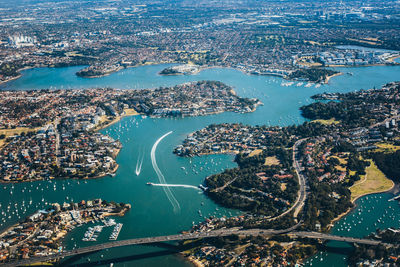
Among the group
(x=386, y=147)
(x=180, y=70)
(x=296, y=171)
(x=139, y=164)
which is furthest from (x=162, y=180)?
(x=180, y=70)

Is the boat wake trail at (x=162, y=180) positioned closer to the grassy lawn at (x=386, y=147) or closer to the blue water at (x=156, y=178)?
the blue water at (x=156, y=178)

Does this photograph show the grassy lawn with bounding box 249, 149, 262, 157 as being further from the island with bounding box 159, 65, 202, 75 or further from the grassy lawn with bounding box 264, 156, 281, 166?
the island with bounding box 159, 65, 202, 75

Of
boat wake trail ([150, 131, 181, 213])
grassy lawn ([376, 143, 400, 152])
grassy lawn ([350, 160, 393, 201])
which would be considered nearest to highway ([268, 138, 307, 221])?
grassy lawn ([350, 160, 393, 201])

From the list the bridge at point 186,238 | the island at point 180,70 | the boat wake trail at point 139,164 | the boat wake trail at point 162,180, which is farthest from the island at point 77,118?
the bridge at point 186,238

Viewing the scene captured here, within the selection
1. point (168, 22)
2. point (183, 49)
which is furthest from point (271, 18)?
point (183, 49)

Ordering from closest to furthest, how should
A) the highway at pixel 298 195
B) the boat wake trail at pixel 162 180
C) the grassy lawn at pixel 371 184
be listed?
the highway at pixel 298 195
the boat wake trail at pixel 162 180
the grassy lawn at pixel 371 184
